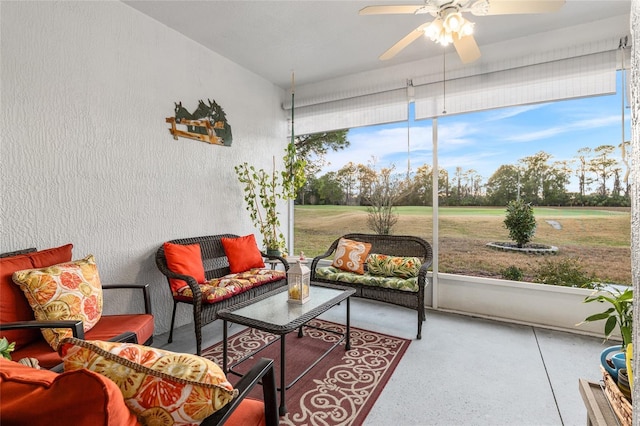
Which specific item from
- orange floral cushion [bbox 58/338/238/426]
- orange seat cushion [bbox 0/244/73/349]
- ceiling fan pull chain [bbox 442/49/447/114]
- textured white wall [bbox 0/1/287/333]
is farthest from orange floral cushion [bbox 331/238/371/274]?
orange floral cushion [bbox 58/338/238/426]

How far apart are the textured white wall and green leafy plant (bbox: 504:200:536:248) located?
3282 millimetres

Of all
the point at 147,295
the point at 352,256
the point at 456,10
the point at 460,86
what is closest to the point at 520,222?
the point at 460,86

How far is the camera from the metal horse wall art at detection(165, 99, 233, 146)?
10.7ft

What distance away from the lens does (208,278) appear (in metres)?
3.37

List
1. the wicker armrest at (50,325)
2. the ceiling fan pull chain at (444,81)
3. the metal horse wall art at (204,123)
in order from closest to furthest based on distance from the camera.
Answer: the wicker armrest at (50,325) → the metal horse wall art at (204,123) → the ceiling fan pull chain at (444,81)

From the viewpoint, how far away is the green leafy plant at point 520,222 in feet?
12.0

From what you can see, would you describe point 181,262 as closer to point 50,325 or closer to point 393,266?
point 50,325

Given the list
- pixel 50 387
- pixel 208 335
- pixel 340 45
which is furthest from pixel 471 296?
pixel 50 387

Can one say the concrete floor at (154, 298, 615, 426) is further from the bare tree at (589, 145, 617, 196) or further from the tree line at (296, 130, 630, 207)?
the bare tree at (589, 145, 617, 196)

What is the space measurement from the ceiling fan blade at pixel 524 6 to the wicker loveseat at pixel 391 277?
2.10 metres

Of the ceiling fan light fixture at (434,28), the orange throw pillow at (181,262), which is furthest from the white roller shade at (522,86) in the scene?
the orange throw pillow at (181,262)

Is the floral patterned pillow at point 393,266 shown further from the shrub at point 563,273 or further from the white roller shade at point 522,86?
the white roller shade at point 522,86

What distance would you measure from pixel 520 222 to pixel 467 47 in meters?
2.27

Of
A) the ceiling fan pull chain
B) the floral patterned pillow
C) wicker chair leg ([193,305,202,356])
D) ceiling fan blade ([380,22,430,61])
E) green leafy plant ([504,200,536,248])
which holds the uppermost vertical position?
the ceiling fan pull chain
